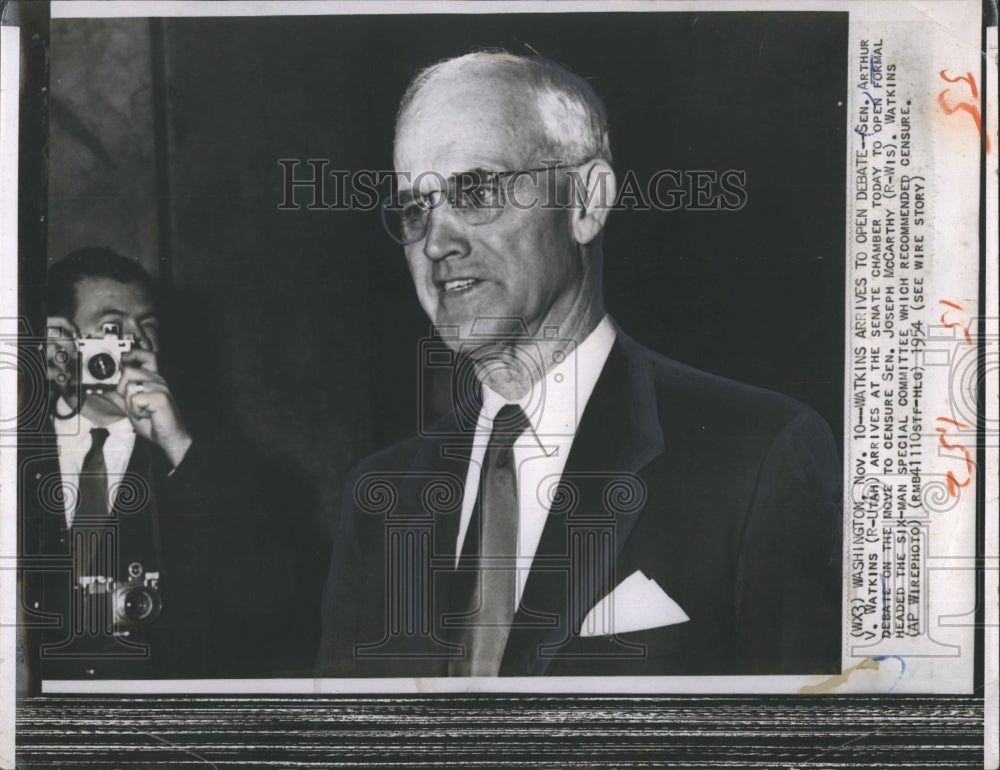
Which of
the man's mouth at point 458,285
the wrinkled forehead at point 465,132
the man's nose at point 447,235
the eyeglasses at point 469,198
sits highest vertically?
the wrinkled forehead at point 465,132

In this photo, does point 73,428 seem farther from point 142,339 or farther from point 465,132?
point 465,132

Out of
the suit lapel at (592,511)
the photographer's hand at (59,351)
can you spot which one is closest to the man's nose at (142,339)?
the photographer's hand at (59,351)

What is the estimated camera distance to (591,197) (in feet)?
7.48

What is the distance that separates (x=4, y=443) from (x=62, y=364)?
0.26 metres

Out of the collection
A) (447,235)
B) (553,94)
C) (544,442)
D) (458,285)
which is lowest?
(544,442)

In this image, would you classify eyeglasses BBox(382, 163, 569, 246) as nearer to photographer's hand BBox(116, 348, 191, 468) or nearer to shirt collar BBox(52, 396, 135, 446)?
photographer's hand BBox(116, 348, 191, 468)

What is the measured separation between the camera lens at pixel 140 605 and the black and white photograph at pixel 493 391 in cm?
1

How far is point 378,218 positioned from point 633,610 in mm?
1218

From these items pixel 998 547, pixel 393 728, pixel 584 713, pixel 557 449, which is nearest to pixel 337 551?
pixel 393 728

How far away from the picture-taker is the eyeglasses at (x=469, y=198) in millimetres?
2252

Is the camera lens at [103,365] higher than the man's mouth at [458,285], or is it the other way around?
the man's mouth at [458,285]

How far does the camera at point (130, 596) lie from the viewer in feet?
7.59

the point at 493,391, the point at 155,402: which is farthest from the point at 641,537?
the point at 155,402

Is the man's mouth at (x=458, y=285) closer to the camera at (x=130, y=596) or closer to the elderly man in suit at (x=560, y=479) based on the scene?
the elderly man in suit at (x=560, y=479)
